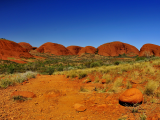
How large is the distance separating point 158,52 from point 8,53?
A: 53.1 meters

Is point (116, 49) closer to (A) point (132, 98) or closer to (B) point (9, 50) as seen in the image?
(B) point (9, 50)

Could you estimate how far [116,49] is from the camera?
2638 inches

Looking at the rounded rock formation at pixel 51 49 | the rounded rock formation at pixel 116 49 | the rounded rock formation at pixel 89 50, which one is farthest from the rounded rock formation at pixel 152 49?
the rounded rock formation at pixel 51 49

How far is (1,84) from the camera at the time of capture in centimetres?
621

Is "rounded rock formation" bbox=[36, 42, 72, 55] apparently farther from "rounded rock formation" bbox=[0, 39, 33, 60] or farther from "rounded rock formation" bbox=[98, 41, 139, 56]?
"rounded rock formation" bbox=[0, 39, 33, 60]

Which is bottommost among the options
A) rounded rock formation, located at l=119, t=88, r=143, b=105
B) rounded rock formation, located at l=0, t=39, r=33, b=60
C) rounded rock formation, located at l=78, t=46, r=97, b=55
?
rounded rock formation, located at l=119, t=88, r=143, b=105

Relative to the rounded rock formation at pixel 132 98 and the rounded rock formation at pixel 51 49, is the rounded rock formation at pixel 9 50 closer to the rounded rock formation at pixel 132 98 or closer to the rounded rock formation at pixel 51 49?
the rounded rock formation at pixel 51 49

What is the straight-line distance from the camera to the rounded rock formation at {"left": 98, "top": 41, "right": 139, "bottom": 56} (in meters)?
64.5

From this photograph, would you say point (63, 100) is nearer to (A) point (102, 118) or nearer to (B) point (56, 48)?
(A) point (102, 118)

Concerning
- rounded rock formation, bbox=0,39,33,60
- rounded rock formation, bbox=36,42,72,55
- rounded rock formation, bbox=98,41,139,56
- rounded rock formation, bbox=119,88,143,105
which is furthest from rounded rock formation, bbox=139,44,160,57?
rounded rock formation, bbox=36,42,72,55

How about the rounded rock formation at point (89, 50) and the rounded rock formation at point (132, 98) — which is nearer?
the rounded rock formation at point (132, 98)

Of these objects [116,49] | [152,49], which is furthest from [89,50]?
[152,49]

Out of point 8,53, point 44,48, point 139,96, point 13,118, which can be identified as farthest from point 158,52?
point 44,48

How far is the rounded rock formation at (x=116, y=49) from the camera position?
64.5 m
